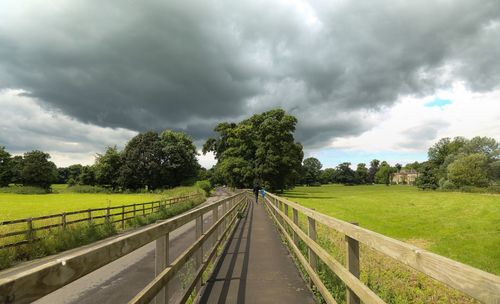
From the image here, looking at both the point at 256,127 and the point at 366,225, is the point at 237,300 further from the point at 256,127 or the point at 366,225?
the point at 256,127

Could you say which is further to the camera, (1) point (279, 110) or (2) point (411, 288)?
(1) point (279, 110)

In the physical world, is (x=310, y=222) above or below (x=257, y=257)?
above

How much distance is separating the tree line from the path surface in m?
73.1

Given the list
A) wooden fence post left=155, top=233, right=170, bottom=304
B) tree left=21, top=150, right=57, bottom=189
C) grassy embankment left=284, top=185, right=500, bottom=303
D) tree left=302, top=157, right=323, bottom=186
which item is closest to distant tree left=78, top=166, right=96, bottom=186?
tree left=21, top=150, right=57, bottom=189

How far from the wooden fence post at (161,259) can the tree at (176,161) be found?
256 feet

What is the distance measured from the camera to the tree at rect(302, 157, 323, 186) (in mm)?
169913

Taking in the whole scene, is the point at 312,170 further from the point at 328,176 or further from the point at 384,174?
the point at 384,174

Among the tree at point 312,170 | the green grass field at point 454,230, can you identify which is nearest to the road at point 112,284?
the green grass field at point 454,230

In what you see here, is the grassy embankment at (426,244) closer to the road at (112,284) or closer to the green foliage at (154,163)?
the road at (112,284)

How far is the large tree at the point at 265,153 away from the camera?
191ft

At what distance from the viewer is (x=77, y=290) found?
7938 millimetres

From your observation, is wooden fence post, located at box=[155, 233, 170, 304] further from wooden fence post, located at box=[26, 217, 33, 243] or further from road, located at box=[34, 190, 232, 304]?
wooden fence post, located at box=[26, 217, 33, 243]

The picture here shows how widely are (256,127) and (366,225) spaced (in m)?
45.0

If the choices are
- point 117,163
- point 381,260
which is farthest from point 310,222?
point 117,163
